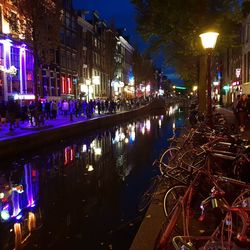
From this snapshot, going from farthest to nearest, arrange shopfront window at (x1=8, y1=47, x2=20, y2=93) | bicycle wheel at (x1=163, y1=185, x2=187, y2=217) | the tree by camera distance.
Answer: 1. shopfront window at (x1=8, y1=47, x2=20, y2=93)
2. the tree
3. bicycle wheel at (x1=163, y1=185, x2=187, y2=217)

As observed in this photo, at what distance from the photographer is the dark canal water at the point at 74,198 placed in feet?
23.7

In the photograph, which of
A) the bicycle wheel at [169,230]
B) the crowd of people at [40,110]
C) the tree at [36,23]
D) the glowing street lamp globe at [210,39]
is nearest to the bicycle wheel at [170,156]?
the bicycle wheel at [169,230]

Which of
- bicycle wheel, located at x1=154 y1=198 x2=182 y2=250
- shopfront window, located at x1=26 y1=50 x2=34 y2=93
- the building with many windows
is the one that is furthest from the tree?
bicycle wheel, located at x1=154 y1=198 x2=182 y2=250

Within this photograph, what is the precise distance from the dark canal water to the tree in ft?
32.8

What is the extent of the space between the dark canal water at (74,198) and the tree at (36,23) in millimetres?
9993

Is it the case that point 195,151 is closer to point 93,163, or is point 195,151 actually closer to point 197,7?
point 93,163

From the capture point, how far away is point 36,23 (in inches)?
Answer: 1004

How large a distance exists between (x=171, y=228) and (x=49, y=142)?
60.5 ft

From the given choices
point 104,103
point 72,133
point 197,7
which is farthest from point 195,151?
point 104,103

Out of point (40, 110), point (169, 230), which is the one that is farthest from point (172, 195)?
point (40, 110)

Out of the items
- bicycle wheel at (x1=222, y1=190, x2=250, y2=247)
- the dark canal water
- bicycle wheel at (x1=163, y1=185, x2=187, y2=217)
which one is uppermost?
bicycle wheel at (x1=222, y1=190, x2=250, y2=247)

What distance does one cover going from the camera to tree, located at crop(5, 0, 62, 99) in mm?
25438

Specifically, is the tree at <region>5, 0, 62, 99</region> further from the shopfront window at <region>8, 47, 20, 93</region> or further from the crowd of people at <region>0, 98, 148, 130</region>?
the shopfront window at <region>8, 47, 20, 93</region>

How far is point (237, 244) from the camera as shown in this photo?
372 centimetres
